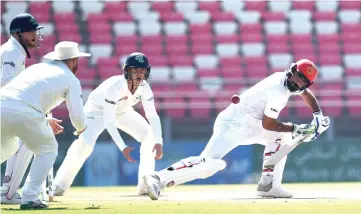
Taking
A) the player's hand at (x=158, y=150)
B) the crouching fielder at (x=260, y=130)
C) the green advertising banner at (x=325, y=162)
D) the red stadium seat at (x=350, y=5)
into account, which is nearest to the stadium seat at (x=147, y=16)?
the red stadium seat at (x=350, y=5)

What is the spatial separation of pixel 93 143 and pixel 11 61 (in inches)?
121

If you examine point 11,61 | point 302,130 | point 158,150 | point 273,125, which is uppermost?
point 11,61

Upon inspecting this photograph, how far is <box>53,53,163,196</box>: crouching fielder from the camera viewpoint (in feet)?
41.8

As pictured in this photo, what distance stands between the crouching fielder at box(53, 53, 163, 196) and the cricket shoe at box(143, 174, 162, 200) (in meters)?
1.27

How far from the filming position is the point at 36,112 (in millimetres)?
9859

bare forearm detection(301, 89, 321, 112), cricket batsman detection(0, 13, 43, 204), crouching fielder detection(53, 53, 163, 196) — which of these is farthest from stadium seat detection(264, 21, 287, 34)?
cricket batsman detection(0, 13, 43, 204)

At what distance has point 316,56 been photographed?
22906mm

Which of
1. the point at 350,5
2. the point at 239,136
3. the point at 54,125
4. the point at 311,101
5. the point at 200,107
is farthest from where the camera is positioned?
the point at 350,5

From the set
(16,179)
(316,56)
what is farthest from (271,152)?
(316,56)

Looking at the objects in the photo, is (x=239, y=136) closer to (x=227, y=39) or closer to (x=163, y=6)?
(x=227, y=39)

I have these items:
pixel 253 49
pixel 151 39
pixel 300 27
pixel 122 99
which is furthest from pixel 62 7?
pixel 122 99

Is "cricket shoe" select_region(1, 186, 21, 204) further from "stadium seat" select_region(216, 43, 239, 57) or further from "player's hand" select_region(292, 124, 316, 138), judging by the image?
"stadium seat" select_region(216, 43, 239, 57)

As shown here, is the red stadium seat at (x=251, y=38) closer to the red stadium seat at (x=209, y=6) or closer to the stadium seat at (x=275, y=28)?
the stadium seat at (x=275, y=28)

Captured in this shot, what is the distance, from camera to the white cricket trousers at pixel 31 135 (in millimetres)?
9758
